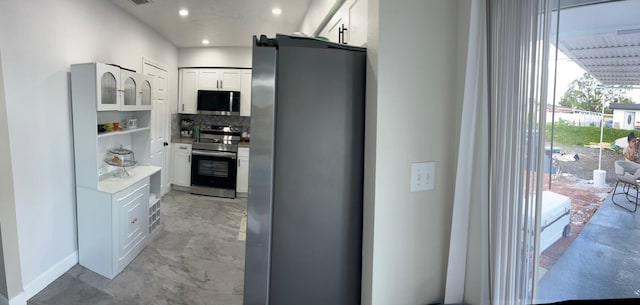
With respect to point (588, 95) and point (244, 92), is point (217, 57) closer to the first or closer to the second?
Result: point (244, 92)

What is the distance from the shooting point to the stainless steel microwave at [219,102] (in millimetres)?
5625

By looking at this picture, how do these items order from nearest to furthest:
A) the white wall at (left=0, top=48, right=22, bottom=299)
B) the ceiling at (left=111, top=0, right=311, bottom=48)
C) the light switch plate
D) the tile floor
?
the light switch plate → the white wall at (left=0, top=48, right=22, bottom=299) → the tile floor → the ceiling at (left=111, top=0, right=311, bottom=48)

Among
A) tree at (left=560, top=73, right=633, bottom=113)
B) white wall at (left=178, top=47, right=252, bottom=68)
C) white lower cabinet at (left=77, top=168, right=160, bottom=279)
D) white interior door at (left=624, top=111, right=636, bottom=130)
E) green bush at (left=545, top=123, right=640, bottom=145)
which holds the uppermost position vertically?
white wall at (left=178, top=47, right=252, bottom=68)

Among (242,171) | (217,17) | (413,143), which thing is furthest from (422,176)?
(242,171)

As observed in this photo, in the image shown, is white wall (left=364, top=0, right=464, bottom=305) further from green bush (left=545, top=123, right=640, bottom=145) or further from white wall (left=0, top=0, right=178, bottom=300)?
white wall (left=0, top=0, right=178, bottom=300)

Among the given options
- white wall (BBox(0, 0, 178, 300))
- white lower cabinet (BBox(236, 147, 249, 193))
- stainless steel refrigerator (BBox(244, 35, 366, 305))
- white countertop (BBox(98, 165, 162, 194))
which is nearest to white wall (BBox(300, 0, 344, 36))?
stainless steel refrigerator (BBox(244, 35, 366, 305))

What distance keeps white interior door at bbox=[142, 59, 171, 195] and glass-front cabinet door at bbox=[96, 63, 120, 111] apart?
1.61 meters

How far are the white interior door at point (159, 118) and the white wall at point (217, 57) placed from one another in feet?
2.11

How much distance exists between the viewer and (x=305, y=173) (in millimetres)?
1275

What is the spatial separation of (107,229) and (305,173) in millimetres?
2490

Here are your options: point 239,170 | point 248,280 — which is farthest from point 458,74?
point 239,170

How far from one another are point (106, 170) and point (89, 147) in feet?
1.94

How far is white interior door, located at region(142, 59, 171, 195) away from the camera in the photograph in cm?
483

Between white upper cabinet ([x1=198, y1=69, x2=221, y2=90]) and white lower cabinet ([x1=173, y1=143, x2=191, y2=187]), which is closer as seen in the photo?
white lower cabinet ([x1=173, y1=143, x2=191, y2=187])
